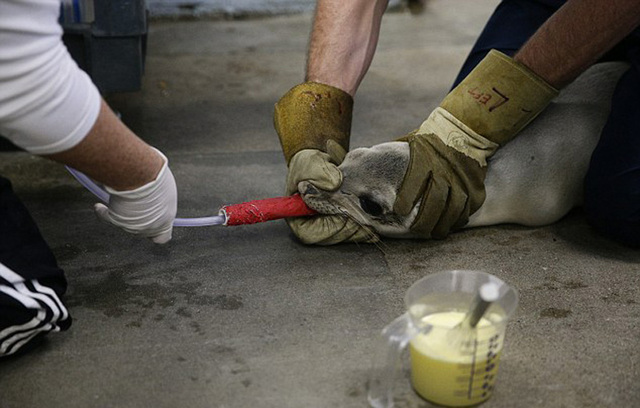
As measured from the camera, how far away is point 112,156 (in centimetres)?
125

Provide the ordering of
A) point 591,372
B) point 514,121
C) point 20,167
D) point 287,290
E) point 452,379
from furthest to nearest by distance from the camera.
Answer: point 20,167 → point 514,121 → point 287,290 → point 591,372 → point 452,379

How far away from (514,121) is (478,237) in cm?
26

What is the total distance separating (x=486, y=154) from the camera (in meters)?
1.81

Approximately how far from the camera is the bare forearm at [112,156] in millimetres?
1214

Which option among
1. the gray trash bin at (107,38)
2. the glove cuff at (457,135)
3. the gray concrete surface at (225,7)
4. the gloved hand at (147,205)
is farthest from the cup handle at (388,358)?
the gray concrete surface at (225,7)

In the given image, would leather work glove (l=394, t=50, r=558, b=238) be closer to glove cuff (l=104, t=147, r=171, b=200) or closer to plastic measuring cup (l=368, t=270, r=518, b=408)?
plastic measuring cup (l=368, t=270, r=518, b=408)

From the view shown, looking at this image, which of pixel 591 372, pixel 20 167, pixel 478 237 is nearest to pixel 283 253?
pixel 478 237

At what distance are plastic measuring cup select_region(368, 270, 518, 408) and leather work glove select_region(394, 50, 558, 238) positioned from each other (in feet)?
1.35

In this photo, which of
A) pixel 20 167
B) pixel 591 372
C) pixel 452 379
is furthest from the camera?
pixel 20 167

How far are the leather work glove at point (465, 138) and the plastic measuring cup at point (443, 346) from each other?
1.35ft

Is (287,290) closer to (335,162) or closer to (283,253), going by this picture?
(283,253)

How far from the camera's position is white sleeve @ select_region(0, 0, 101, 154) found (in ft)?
3.61

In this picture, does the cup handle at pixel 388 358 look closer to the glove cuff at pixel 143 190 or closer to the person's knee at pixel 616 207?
the glove cuff at pixel 143 190

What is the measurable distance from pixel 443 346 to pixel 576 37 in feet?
2.48
